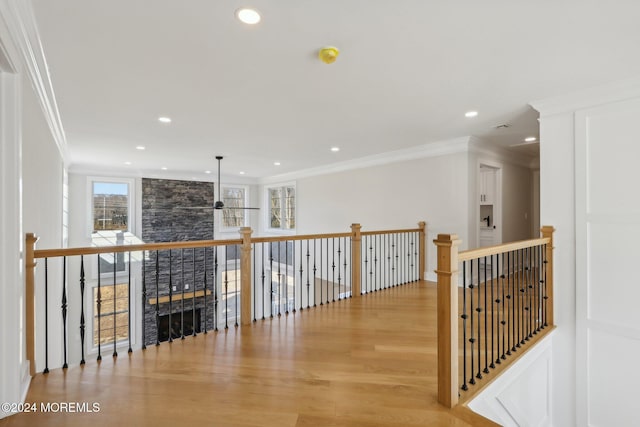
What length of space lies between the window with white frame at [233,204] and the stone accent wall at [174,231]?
49cm

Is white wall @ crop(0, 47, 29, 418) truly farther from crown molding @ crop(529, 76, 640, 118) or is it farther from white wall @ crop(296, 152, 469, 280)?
white wall @ crop(296, 152, 469, 280)

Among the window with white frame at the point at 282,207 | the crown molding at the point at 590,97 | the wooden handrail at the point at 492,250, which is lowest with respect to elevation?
the wooden handrail at the point at 492,250

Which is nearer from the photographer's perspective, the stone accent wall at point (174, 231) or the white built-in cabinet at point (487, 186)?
the white built-in cabinet at point (487, 186)

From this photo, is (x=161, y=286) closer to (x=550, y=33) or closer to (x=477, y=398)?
(x=477, y=398)

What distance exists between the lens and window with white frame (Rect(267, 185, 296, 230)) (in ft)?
27.8

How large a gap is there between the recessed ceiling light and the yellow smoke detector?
0.50 metres

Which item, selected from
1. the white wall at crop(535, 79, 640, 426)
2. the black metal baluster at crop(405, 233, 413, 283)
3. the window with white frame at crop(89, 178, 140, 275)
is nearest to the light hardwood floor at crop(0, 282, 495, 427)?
the white wall at crop(535, 79, 640, 426)

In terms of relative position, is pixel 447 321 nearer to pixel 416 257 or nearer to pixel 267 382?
pixel 267 382

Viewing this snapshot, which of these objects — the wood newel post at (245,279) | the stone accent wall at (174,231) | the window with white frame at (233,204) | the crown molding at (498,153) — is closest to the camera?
the wood newel post at (245,279)

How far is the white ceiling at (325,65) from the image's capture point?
1.76 m

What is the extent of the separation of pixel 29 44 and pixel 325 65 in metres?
1.96

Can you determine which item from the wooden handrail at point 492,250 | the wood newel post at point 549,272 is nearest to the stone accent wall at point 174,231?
A: the wooden handrail at point 492,250

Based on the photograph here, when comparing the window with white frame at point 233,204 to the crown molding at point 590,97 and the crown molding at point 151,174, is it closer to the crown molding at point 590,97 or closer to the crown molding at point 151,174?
the crown molding at point 151,174

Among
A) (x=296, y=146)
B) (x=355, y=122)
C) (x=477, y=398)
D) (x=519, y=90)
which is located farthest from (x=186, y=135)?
(x=477, y=398)
